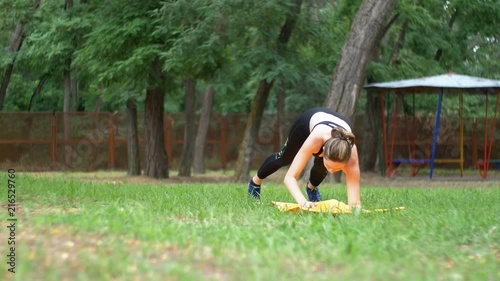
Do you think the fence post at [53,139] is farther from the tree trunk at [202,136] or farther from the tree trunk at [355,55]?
the tree trunk at [355,55]

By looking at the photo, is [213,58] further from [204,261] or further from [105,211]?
[204,261]

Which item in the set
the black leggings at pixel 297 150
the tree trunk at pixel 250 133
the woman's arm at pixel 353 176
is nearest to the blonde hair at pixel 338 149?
the woman's arm at pixel 353 176

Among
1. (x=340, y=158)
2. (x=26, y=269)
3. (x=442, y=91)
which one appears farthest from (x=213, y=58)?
(x=26, y=269)

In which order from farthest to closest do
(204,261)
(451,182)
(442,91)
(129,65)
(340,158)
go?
(442,91), (451,182), (129,65), (340,158), (204,261)

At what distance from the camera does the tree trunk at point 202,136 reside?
28.8 meters

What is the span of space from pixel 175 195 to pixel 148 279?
20.7 feet

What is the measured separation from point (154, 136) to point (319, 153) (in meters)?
14.9

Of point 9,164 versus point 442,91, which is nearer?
point 442,91

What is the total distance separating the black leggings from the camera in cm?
943

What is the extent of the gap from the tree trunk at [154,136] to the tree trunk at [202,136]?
211 inches

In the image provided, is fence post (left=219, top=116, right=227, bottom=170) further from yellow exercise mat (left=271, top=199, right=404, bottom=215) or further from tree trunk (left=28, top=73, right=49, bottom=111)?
yellow exercise mat (left=271, top=199, right=404, bottom=215)

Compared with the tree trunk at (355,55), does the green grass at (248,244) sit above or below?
below

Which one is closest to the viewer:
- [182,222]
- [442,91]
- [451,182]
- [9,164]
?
[182,222]

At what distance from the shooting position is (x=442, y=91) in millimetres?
21859
